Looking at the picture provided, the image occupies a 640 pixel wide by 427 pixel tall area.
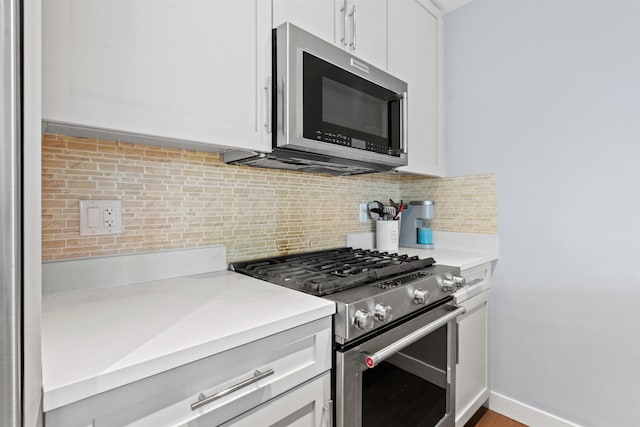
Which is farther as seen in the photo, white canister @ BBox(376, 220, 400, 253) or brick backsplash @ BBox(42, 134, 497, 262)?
white canister @ BBox(376, 220, 400, 253)

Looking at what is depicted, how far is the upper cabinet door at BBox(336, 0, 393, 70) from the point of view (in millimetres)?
1365

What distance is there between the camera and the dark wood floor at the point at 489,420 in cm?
177

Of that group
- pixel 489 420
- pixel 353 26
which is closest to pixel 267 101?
pixel 353 26

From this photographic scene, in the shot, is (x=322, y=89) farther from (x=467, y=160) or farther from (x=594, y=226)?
(x=594, y=226)

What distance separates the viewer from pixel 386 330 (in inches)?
42.1

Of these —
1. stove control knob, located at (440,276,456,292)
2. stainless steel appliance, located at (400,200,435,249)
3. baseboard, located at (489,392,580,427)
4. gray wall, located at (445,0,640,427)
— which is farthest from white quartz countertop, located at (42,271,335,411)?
baseboard, located at (489,392,580,427)

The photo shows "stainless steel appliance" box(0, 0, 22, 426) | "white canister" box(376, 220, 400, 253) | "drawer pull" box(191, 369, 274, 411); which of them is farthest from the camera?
"white canister" box(376, 220, 400, 253)

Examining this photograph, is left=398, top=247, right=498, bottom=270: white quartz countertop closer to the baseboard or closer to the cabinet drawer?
the baseboard

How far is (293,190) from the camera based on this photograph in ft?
5.34

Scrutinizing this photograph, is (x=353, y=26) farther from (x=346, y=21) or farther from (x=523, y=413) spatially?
(x=523, y=413)

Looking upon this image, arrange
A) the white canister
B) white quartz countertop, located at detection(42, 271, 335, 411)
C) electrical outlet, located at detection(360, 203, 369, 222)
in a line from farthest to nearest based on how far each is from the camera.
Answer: electrical outlet, located at detection(360, 203, 369, 222)
the white canister
white quartz countertop, located at detection(42, 271, 335, 411)

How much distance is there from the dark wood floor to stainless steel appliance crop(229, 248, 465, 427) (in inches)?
19.7

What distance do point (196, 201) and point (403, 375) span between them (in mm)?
1005

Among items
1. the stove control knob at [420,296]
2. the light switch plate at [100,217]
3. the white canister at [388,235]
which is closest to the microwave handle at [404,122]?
the white canister at [388,235]
